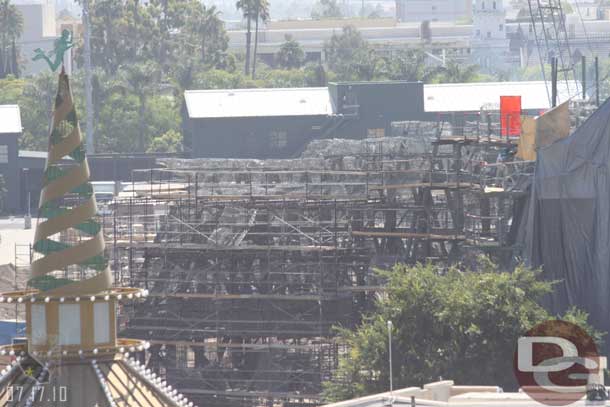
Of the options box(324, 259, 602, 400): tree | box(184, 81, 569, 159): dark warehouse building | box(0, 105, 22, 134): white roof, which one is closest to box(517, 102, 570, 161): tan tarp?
box(324, 259, 602, 400): tree

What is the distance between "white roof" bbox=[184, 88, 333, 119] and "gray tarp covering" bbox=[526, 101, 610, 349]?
231 feet

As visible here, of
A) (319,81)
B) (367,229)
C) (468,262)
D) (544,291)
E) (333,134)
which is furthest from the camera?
(319,81)

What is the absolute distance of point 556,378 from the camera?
41406mm

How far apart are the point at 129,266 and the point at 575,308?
18.4m

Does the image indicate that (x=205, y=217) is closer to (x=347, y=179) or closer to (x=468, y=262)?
(x=347, y=179)

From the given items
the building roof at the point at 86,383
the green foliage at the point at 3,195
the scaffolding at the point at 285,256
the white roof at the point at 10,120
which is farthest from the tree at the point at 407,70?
the building roof at the point at 86,383

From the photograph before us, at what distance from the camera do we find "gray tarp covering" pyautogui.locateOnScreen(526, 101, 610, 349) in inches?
2219

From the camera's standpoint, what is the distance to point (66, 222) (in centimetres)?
3156

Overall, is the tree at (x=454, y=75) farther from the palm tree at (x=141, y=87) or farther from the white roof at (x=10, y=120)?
the white roof at (x=10, y=120)

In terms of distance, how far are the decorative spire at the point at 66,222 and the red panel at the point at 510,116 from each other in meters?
36.0

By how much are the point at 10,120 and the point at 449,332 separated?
86089mm

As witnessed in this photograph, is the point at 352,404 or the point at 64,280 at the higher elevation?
the point at 64,280

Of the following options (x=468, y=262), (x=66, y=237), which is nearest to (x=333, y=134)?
(x=468, y=262)

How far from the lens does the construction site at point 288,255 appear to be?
64.6 metres
